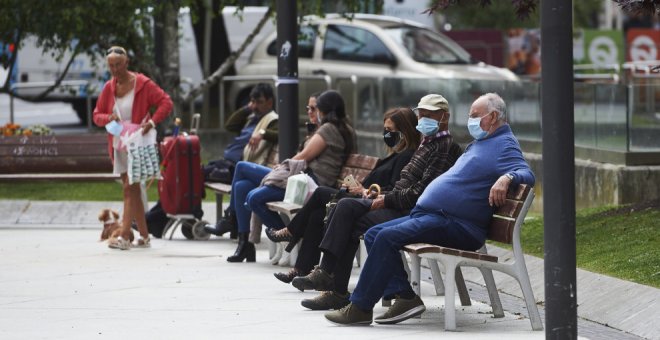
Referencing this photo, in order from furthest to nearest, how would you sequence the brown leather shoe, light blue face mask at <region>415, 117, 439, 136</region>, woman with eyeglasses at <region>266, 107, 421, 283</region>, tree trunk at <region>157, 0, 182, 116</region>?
tree trunk at <region>157, 0, 182, 116</region>
woman with eyeglasses at <region>266, 107, 421, 283</region>
the brown leather shoe
light blue face mask at <region>415, 117, 439, 136</region>

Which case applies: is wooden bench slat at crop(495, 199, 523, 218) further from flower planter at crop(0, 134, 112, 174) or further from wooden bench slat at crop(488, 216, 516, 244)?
flower planter at crop(0, 134, 112, 174)

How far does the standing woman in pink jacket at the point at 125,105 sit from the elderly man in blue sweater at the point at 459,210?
5006 mm

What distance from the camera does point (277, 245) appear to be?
12.7m

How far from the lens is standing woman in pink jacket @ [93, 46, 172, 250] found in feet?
45.0

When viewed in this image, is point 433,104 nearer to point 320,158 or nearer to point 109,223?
point 320,158

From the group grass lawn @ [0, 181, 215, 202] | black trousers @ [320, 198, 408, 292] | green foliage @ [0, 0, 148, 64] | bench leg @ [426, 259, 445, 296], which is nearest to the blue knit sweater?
black trousers @ [320, 198, 408, 292]

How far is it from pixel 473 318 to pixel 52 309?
2.58m

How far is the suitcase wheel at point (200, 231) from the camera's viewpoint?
14586mm

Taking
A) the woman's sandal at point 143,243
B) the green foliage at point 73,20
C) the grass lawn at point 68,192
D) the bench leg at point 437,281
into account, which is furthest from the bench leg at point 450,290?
the green foliage at point 73,20

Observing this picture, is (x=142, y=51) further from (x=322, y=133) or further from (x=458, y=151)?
(x=458, y=151)

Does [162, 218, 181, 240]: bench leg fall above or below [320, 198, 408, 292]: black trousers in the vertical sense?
below

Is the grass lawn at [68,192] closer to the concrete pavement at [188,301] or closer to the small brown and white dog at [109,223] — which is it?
the small brown and white dog at [109,223]

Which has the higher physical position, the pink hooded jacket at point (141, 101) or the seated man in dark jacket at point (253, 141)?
the pink hooded jacket at point (141, 101)

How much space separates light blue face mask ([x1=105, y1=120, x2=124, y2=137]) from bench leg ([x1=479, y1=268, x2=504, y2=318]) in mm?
5097
